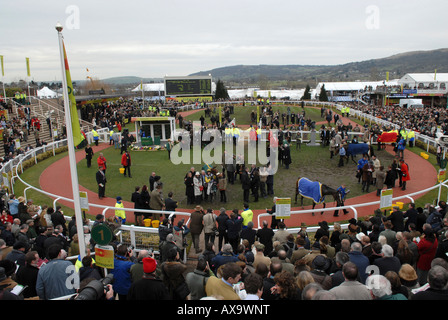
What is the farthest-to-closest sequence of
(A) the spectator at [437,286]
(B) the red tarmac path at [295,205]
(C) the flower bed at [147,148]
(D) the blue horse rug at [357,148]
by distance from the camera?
(C) the flower bed at [147,148] < (D) the blue horse rug at [357,148] < (B) the red tarmac path at [295,205] < (A) the spectator at [437,286]

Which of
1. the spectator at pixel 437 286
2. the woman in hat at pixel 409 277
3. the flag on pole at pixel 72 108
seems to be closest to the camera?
the spectator at pixel 437 286

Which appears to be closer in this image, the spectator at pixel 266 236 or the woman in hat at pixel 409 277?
the woman in hat at pixel 409 277

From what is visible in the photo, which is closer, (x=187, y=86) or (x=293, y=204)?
(x=293, y=204)

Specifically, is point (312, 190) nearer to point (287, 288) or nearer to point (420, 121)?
point (287, 288)

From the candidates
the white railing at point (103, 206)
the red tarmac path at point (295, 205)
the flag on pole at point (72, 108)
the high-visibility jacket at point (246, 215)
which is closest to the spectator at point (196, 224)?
the white railing at point (103, 206)

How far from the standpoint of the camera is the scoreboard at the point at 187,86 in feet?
147

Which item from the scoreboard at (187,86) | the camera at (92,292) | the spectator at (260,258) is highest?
the scoreboard at (187,86)

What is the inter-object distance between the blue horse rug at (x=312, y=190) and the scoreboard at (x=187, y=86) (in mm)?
35550

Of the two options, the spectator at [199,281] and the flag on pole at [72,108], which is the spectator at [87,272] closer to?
the spectator at [199,281]

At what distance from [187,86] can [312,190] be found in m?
36.3

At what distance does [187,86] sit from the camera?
45250 millimetres

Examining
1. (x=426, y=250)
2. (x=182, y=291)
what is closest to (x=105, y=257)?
(x=182, y=291)

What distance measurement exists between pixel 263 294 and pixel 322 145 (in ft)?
64.1
